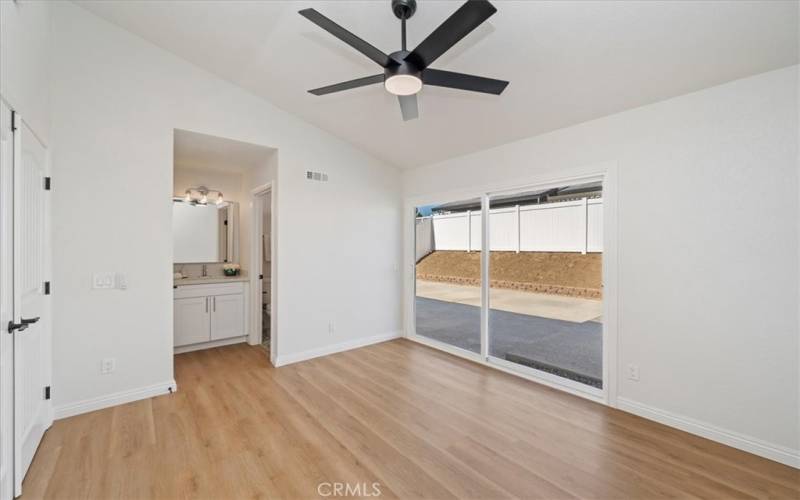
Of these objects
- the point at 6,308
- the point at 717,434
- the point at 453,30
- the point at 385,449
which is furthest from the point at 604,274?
the point at 6,308

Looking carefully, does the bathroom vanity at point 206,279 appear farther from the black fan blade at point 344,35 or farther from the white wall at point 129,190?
the black fan blade at point 344,35

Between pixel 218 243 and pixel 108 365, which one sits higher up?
pixel 218 243

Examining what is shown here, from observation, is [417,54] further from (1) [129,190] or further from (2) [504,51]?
(1) [129,190]

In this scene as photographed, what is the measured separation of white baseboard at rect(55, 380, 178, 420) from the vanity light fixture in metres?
2.68

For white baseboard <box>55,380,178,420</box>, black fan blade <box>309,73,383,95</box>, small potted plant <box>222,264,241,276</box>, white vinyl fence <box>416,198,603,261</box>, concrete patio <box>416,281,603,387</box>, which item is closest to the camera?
black fan blade <box>309,73,383,95</box>

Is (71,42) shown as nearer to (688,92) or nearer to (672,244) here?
(688,92)

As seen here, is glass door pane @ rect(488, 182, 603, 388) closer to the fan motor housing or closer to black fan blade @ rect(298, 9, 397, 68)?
the fan motor housing

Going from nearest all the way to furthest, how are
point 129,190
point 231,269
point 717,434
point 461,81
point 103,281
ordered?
1. point 461,81
2. point 717,434
3. point 103,281
4. point 129,190
5. point 231,269

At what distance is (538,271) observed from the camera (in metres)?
4.25

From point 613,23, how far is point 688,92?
3.12 ft

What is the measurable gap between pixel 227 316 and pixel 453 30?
4512 millimetres

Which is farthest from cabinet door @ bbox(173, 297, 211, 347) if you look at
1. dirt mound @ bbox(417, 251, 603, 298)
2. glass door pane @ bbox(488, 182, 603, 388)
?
glass door pane @ bbox(488, 182, 603, 388)

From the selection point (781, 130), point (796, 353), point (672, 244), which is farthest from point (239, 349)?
point (781, 130)

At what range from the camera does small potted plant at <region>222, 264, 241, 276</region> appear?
5.03 metres
